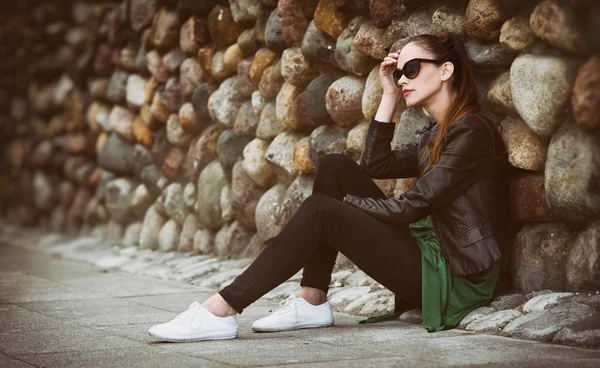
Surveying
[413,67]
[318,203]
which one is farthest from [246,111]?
[318,203]

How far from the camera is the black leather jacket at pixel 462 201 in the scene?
10.5ft

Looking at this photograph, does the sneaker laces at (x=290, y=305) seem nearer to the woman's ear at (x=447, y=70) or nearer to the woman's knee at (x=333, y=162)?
the woman's knee at (x=333, y=162)

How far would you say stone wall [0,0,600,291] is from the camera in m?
3.21

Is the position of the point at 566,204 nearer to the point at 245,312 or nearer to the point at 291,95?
the point at 245,312

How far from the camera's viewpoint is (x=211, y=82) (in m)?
6.16

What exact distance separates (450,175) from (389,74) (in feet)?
2.16

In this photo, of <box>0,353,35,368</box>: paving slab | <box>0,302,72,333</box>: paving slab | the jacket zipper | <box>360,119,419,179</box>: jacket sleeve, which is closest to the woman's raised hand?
<box>360,119,419,179</box>: jacket sleeve

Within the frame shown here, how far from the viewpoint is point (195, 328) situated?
321cm

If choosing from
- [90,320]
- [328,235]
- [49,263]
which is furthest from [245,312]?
[49,263]

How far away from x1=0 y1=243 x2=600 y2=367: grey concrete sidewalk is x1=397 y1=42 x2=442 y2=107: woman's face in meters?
0.81

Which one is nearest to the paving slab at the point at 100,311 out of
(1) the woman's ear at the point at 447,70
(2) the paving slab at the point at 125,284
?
(2) the paving slab at the point at 125,284

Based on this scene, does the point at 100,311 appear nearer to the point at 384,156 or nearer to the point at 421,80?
the point at 384,156

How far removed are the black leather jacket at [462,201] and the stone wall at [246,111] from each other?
0.61 ft

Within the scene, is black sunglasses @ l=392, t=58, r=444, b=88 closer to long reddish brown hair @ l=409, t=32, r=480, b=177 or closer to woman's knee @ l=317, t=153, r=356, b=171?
long reddish brown hair @ l=409, t=32, r=480, b=177
